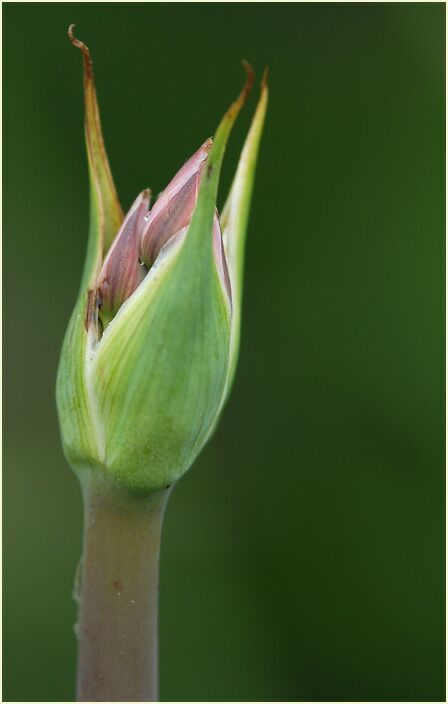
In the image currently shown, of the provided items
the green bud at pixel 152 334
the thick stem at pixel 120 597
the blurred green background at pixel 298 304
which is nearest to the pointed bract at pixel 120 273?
the green bud at pixel 152 334

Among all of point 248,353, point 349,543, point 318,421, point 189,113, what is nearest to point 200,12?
point 189,113

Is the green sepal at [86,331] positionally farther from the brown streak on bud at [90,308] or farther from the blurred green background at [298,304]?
the blurred green background at [298,304]

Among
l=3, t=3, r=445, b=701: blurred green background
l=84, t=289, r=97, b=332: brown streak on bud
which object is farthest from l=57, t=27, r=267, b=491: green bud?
l=3, t=3, r=445, b=701: blurred green background

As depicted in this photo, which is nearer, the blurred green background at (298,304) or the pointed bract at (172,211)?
the pointed bract at (172,211)

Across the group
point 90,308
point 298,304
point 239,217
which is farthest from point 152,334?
point 298,304

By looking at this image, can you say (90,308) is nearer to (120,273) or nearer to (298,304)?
(120,273)
